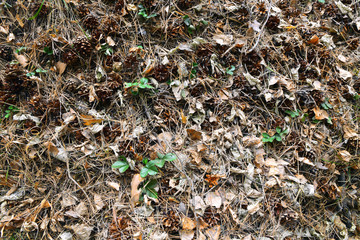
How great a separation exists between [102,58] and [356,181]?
261 cm

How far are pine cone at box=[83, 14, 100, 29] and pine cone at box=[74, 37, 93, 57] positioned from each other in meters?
0.15

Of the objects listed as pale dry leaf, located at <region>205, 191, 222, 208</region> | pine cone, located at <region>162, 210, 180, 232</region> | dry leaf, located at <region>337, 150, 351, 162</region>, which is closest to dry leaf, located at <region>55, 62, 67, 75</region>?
pine cone, located at <region>162, 210, 180, 232</region>

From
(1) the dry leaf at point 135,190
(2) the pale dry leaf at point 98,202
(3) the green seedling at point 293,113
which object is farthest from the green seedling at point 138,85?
(3) the green seedling at point 293,113

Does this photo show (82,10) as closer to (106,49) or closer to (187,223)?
(106,49)

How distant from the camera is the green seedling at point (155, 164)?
5.47ft

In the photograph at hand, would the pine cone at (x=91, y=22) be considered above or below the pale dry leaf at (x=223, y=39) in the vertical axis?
→ above

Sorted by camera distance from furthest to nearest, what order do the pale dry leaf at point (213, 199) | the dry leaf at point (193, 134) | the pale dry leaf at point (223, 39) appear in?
the pale dry leaf at point (223, 39) → the dry leaf at point (193, 134) → the pale dry leaf at point (213, 199)

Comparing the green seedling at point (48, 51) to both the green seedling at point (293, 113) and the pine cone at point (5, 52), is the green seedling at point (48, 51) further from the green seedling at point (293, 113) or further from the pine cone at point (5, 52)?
the green seedling at point (293, 113)

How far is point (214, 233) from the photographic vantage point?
1656 mm

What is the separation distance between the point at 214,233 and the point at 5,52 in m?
2.46

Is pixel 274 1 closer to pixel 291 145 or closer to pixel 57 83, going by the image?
pixel 291 145

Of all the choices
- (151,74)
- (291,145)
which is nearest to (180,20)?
(151,74)

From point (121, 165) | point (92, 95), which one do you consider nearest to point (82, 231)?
point (121, 165)

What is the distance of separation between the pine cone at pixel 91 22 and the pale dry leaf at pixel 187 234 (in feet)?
6.27
